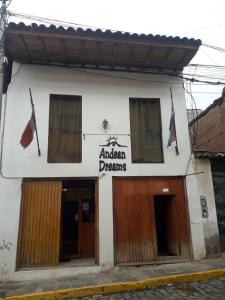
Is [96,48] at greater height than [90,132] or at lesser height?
greater

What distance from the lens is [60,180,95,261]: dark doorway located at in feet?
31.3

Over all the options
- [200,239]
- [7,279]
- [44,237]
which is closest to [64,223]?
[44,237]

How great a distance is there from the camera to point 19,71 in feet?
29.3

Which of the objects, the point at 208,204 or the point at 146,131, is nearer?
the point at 208,204

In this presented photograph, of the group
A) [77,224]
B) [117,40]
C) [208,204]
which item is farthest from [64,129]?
[208,204]

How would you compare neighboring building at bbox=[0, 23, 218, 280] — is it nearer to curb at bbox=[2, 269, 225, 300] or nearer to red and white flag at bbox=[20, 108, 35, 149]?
red and white flag at bbox=[20, 108, 35, 149]

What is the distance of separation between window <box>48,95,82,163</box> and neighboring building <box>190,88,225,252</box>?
4.10 m

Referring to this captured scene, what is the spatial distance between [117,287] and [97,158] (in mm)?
3766

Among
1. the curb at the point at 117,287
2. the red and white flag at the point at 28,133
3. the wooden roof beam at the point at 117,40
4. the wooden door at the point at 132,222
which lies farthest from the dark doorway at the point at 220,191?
the red and white flag at the point at 28,133

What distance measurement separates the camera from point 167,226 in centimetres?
933

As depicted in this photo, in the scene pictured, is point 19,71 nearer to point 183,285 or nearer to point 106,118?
point 106,118

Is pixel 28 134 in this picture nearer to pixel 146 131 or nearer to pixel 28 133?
pixel 28 133

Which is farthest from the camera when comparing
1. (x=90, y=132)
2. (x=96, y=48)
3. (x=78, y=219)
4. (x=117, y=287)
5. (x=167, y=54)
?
(x=78, y=219)

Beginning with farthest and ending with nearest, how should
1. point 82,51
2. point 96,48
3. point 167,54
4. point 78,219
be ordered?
point 78,219, point 167,54, point 82,51, point 96,48
